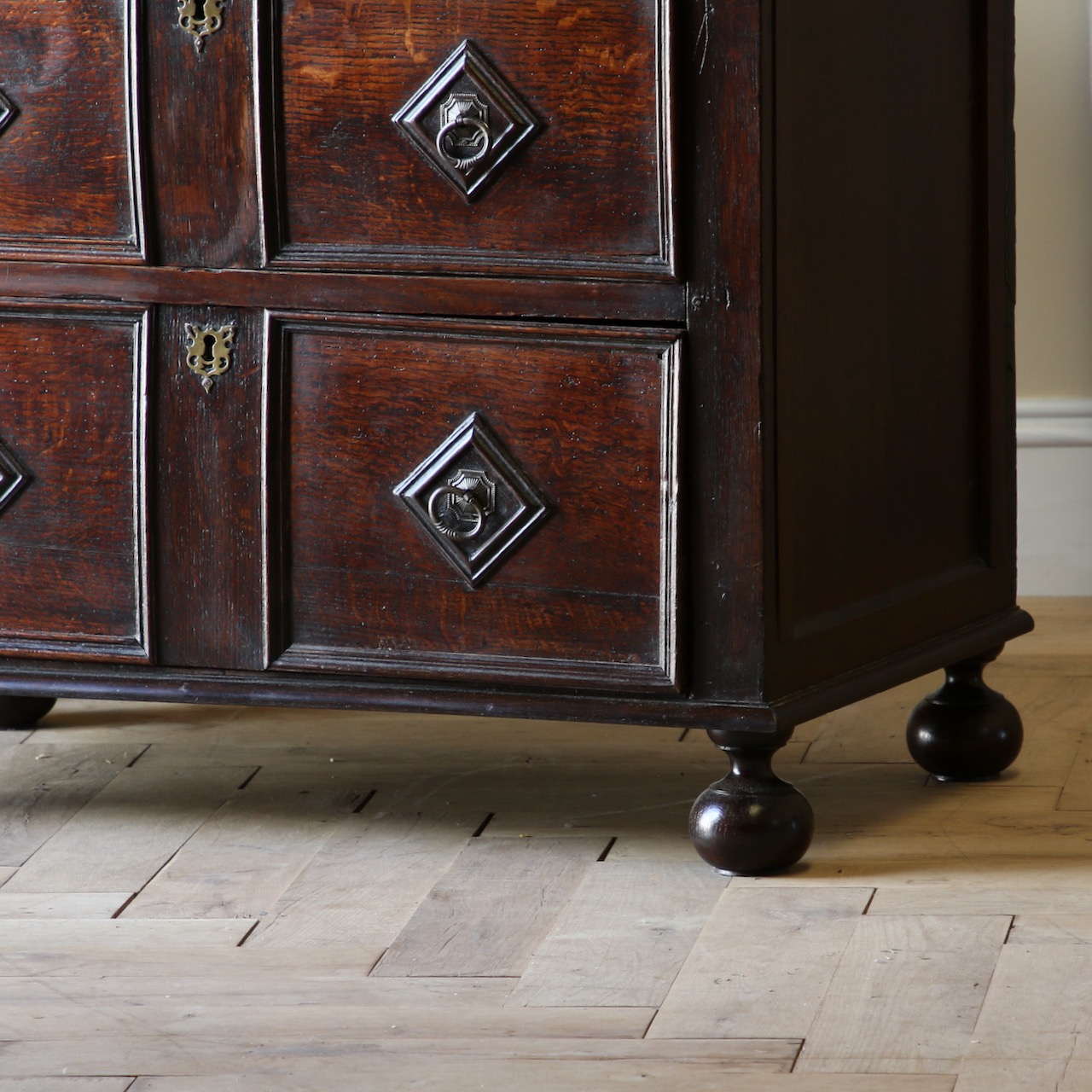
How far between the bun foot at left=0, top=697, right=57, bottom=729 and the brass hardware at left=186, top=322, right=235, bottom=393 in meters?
0.58

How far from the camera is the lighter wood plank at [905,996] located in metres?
1.13

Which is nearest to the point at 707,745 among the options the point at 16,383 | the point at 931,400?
the point at 931,400

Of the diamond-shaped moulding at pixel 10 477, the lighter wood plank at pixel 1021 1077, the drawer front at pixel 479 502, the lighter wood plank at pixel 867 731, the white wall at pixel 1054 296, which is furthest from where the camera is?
the white wall at pixel 1054 296

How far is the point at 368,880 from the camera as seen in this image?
146 cm

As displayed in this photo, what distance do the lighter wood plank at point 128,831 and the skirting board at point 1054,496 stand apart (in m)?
1.08

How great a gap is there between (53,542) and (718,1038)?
66cm

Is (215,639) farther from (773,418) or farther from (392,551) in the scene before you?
(773,418)

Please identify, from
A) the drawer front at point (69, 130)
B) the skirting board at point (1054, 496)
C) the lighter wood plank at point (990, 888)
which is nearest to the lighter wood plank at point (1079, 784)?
the lighter wood plank at point (990, 888)

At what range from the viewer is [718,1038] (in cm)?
Result: 116

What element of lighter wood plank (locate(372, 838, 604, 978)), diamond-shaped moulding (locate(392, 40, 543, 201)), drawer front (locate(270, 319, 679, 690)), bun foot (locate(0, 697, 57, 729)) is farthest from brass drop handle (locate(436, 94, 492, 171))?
bun foot (locate(0, 697, 57, 729))

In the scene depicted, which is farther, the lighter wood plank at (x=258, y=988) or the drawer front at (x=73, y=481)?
the drawer front at (x=73, y=481)

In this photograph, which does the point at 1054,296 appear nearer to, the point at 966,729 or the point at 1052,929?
the point at 966,729

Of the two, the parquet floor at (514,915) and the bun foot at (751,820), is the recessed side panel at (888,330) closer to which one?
the bun foot at (751,820)

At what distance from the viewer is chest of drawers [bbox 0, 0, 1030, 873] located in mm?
1371
